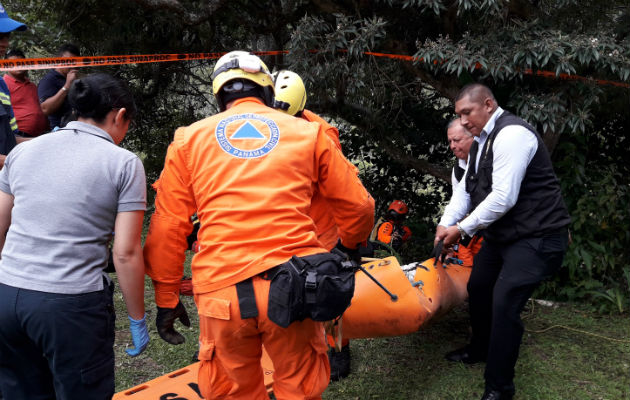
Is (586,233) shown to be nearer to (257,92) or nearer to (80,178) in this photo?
(257,92)

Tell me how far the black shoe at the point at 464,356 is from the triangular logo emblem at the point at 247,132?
8.67 feet

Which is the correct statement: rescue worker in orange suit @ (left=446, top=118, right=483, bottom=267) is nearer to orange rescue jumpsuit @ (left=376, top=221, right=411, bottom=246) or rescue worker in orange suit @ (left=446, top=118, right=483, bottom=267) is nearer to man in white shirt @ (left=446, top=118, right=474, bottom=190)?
man in white shirt @ (left=446, top=118, right=474, bottom=190)

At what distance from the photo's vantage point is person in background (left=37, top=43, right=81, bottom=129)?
4695mm

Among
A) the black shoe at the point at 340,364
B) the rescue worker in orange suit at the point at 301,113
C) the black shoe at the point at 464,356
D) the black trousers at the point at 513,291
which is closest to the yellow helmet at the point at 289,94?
the rescue worker in orange suit at the point at 301,113

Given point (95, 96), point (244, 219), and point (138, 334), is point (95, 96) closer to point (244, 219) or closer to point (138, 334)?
point (244, 219)

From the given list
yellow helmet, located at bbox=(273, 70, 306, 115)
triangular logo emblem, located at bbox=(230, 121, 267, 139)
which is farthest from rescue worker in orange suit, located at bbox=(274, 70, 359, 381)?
triangular logo emblem, located at bbox=(230, 121, 267, 139)

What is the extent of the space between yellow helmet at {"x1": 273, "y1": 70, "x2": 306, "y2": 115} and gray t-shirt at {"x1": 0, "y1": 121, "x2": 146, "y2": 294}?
4.10 feet

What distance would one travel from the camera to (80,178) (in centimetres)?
202

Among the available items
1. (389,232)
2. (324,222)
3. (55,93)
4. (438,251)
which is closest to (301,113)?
(324,222)

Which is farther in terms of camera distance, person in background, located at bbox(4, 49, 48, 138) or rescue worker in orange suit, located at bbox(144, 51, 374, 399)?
person in background, located at bbox(4, 49, 48, 138)

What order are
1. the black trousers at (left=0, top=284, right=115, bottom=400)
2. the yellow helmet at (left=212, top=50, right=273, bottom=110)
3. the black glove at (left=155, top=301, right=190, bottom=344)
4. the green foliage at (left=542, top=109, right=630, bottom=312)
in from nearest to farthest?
the black trousers at (left=0, top=284, right=115, bottom=400) → the yellow helmet at (left=212, top=50, right=273, bottom=110) → the black glove at (left=155, top=301, right=190, bottom=344) → the green foliage at (left=542, top=109, right=630, bottom=312)

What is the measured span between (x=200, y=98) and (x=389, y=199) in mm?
3990

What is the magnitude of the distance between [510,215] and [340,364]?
1554mm

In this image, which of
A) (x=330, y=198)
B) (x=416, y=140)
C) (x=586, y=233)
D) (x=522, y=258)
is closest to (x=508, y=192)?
(x=522, y=258)
